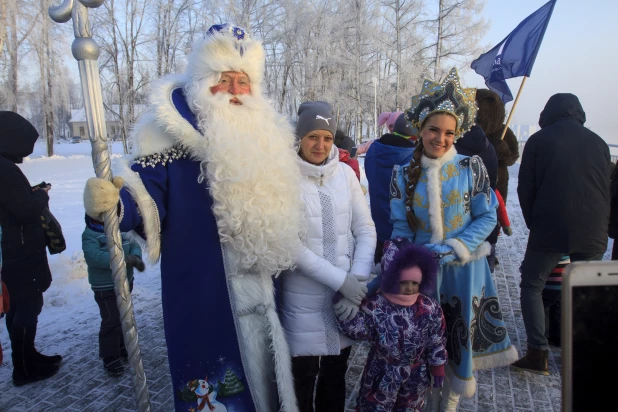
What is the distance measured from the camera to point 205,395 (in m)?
1.97

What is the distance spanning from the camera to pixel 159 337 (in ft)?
12.3

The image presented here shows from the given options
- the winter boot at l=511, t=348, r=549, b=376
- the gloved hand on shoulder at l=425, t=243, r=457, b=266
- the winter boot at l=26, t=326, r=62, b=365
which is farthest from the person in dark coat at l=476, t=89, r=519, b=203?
the winter boot at l=26, t=326, r=62, b=365

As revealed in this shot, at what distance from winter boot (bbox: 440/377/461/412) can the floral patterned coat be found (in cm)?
16

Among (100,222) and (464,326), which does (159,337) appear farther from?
(464,326)

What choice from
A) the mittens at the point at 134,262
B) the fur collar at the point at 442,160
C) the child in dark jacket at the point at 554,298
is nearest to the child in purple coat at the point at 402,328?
the fur collar at the point at 442,160

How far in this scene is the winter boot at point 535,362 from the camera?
122 inches

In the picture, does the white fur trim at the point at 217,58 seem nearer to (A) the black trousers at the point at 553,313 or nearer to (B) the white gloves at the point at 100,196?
(B) the white gloves at the point at 100,196

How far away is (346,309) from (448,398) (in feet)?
2.98

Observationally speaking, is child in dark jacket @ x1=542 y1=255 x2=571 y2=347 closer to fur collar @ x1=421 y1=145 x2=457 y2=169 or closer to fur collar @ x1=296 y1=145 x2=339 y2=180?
fur collar @ x1=421 y1=145 x2=457 y2=169

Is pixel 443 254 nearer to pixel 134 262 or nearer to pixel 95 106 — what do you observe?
pixel 95 106

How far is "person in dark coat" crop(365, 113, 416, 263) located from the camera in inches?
136

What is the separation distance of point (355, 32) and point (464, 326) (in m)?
23.8

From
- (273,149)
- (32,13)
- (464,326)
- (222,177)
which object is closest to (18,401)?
(222,177)

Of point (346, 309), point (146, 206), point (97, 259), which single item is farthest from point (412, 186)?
point (97, 259)
